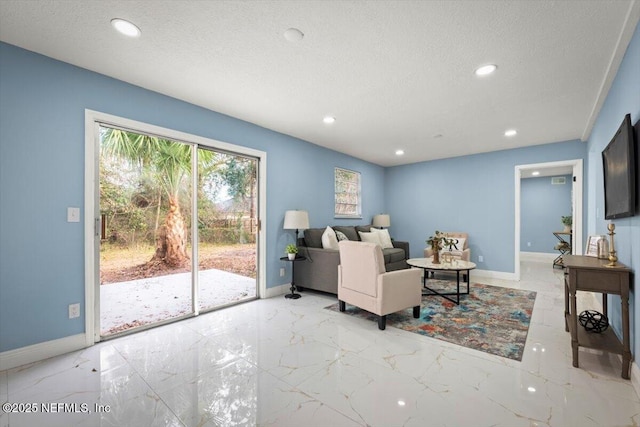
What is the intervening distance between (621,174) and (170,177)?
4.29 meters

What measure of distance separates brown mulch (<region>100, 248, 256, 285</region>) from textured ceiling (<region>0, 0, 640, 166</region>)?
1898mm

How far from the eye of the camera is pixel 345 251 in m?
3.26

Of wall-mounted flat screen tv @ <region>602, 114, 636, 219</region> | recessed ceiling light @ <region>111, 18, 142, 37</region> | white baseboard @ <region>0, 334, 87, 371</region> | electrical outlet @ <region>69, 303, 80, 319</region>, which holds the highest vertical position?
recessed ceiling light @ <region>111, 18, 142, 37</region>

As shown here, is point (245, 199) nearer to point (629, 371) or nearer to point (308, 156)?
point (308, 156)

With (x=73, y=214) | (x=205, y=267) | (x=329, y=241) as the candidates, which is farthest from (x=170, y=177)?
(x=329, y=241)

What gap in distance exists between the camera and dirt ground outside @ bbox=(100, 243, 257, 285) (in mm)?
2881

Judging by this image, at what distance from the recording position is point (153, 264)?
3.32m

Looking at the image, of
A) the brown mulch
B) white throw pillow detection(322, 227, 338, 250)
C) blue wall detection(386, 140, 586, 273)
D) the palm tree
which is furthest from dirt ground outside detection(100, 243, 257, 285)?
blue wall detection(386, 140, 586, 273)

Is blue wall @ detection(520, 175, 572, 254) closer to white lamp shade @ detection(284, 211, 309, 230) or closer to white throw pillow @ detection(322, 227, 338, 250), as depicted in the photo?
white throw pillow @ detection(322, 227, 338, 250)

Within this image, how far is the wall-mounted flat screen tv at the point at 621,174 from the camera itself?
Result: 6.26 ft

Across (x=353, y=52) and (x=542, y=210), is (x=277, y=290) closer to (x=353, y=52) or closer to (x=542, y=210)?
(x=353, y=52)

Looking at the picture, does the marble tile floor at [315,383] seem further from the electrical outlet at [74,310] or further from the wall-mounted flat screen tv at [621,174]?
the wall-mounted flat screen tv at [621,174]

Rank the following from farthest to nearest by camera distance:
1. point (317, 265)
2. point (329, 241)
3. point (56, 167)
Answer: point (329, 241) < point (317, 265) < point (56, 167)

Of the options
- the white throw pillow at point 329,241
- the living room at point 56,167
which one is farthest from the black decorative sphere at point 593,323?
the white throw pillow at point 329,241
